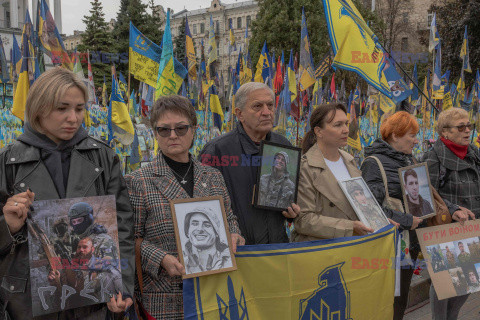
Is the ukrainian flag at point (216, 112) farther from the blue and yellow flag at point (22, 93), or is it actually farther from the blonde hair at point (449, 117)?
the blonde hair at point (449, 117)

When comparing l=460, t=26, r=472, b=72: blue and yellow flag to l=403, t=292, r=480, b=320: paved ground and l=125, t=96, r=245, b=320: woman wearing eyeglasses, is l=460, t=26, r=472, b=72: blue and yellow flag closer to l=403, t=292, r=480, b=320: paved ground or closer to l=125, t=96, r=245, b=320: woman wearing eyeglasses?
l=403, t=292, r=480, b=320: paved ground

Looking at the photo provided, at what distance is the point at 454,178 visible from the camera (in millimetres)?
3609

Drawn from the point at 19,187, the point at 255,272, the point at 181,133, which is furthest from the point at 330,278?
the point at 19,187

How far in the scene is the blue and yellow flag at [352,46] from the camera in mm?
3750

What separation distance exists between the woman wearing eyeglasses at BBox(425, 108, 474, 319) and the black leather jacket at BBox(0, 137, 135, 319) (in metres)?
2.53

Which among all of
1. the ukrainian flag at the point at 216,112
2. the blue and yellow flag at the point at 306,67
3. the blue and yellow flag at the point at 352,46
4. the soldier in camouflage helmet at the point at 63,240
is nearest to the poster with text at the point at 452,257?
the blue and yellow flag at the point at 352,46

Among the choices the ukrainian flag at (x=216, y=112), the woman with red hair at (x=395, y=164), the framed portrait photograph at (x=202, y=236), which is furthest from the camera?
the ukrainian flag at (x=216, y=112)

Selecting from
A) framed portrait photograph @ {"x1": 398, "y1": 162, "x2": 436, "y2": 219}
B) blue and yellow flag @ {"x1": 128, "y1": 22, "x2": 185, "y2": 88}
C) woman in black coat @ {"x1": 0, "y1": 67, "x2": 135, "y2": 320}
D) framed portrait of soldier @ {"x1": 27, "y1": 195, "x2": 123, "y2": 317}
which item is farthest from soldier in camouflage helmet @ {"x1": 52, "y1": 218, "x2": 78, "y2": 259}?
blue and yellow flag @ {"x1": 128, "y1": 22, "x2": 185, "y2": 88}

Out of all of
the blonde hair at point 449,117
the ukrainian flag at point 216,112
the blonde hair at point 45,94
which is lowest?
the blonde hair at point 449,117

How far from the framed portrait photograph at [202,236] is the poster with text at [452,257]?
169 cm

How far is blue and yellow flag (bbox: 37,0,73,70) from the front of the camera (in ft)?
20.7

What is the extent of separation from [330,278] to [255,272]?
48 cm

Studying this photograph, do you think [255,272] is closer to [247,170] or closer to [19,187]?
[247,170]

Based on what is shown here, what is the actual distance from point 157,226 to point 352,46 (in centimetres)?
230
